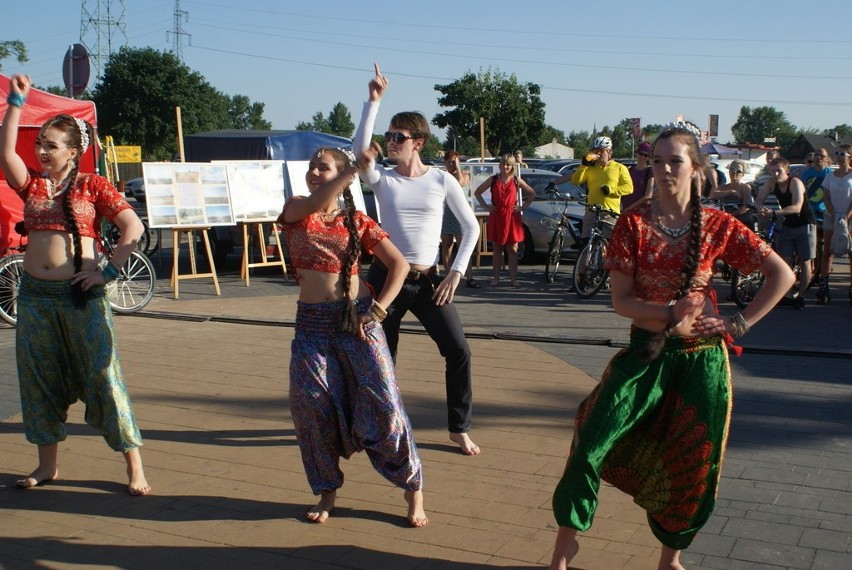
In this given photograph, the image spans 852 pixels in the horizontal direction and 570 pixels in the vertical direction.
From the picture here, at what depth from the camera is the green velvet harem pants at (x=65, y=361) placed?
16.8 ft

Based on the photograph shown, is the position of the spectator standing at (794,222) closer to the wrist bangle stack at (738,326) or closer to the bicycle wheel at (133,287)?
the bicycle wheel at (133,287)

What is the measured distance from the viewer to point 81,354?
5.19 metres

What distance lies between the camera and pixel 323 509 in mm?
4848

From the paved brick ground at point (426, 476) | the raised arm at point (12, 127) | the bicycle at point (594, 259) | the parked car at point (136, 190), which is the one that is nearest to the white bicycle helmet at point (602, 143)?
the bicycle at point (594, 259)

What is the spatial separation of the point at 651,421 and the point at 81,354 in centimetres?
292

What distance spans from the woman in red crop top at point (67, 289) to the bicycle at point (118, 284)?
4.97 metres

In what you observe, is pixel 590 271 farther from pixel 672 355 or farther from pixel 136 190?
pixel 136 190

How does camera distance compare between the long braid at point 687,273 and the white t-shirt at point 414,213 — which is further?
the white t-shirt at point 414,213

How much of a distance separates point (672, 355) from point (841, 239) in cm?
897

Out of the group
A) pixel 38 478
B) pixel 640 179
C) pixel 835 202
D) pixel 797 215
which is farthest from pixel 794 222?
pixel 38 478

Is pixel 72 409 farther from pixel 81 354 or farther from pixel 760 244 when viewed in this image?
pixel 760 244

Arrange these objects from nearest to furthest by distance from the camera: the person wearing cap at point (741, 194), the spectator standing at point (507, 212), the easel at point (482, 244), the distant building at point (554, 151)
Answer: the person wearing cap at point (741, 194)
the spectator standing at point (507, 212)
the easel at point (482, 244)
the distant building at point (554, 151)

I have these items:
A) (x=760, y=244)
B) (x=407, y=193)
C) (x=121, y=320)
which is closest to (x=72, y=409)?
(x=407, y=193)

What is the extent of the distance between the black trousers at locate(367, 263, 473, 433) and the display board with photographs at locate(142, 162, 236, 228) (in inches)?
295
